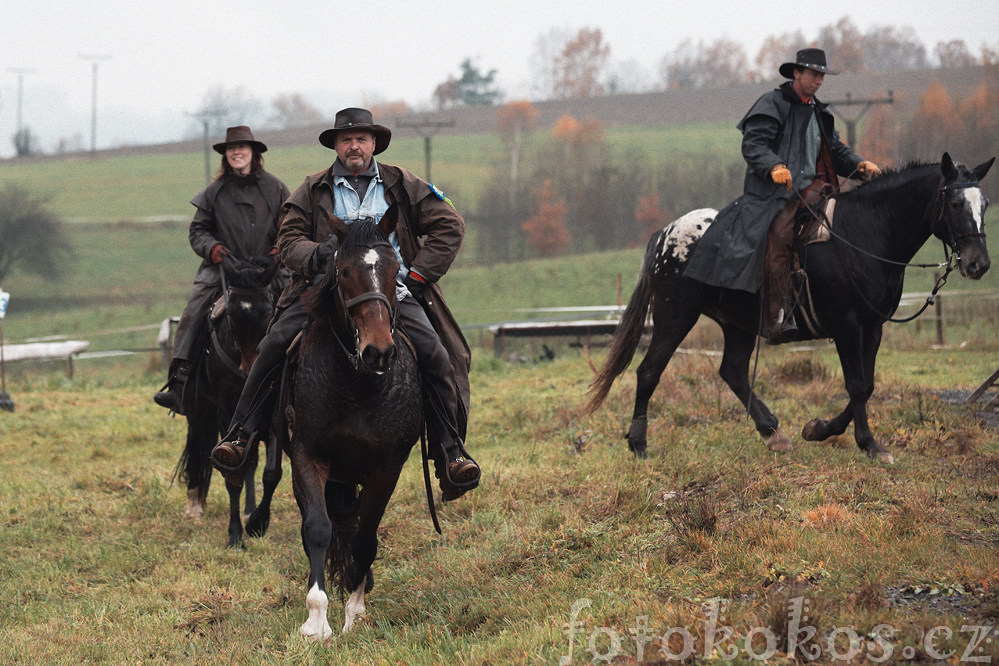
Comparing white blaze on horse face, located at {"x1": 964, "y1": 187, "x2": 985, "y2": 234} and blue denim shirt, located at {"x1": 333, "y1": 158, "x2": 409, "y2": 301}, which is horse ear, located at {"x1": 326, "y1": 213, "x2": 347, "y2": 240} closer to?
blue denim shirt, located at {"x1": 333, "y1": 158, "x2": 409, "y2": 301}

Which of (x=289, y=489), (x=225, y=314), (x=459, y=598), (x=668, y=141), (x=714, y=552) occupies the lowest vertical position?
(x=289, y=489)

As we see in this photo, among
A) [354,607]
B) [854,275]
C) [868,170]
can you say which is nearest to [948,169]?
[868,170]

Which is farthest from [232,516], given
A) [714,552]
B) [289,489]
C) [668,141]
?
[668,141]

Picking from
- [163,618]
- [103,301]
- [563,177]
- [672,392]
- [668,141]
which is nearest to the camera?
[163,618]

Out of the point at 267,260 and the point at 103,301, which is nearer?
the point at 267,260

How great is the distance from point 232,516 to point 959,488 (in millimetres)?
5227

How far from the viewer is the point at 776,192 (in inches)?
324

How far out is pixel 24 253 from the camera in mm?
49156

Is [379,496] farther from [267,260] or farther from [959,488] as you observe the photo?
[959,488]

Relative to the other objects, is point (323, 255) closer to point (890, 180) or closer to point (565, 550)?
point (565, 550)

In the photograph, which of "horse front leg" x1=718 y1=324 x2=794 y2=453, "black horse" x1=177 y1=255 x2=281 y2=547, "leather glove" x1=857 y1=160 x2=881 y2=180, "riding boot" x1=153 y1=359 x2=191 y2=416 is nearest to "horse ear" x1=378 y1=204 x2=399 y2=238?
"black horse" x1=177 y1=255 x2=281 y2=547

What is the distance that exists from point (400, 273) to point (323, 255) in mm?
847

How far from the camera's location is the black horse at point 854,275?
7.57 meters

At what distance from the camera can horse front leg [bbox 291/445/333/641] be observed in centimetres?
488
